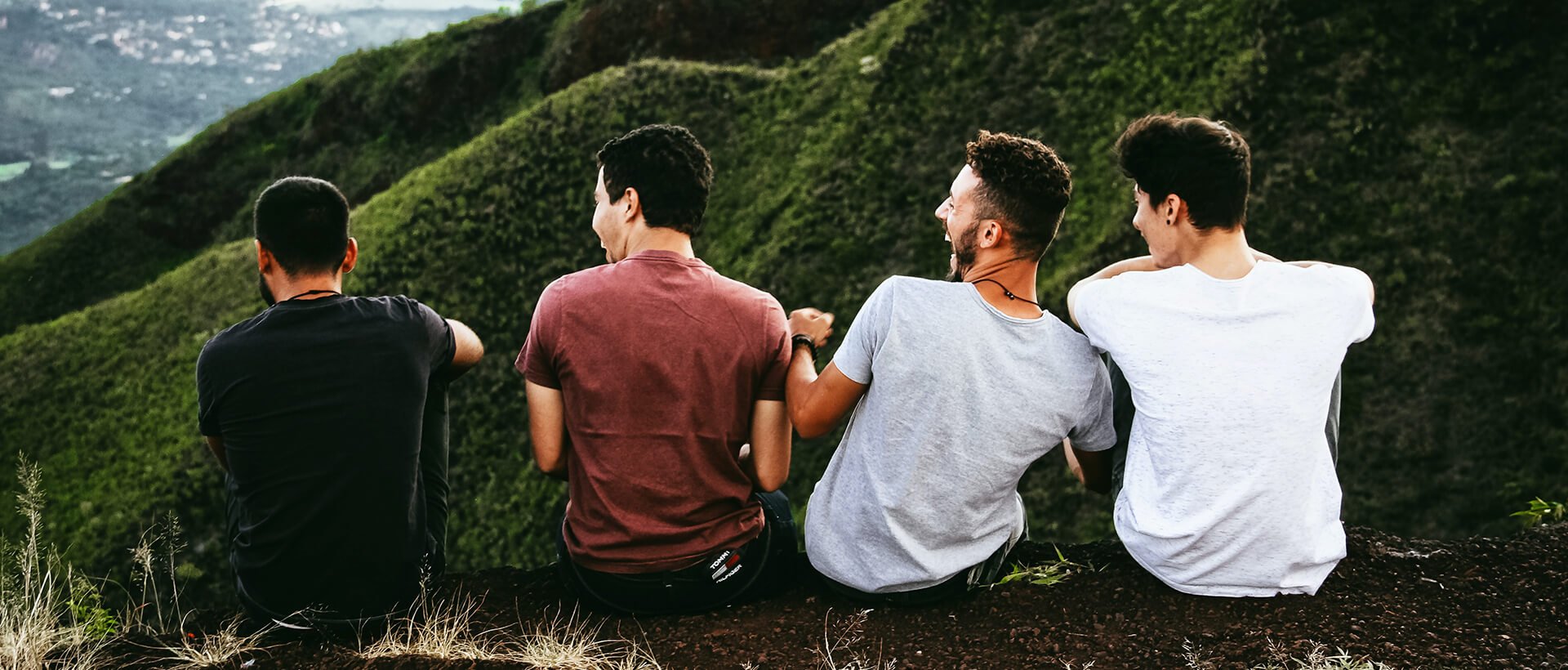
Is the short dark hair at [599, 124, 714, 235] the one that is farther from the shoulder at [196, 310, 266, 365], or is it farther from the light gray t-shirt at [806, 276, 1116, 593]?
the shoulder at [196, 310, 266, 365]

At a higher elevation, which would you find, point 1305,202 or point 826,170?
point 1305,202

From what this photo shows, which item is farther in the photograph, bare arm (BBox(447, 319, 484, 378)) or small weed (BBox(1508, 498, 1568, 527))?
small weed (BBox(1508, 498, 1568, 527))

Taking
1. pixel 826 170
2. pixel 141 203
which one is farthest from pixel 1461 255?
pixel 141 203

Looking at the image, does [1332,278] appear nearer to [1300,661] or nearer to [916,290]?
[1300,661]

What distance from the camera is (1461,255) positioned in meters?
12.2

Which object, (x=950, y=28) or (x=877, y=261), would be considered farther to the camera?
(x=950, y=28)

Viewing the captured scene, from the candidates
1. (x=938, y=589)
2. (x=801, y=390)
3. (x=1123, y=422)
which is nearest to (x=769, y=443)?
(x=801, y=390)

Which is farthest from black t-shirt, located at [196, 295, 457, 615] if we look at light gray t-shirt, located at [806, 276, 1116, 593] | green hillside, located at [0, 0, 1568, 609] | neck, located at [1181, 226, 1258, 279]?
green hillside, located at [0, 0, 1568, 609]

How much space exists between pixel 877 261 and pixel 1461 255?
770cm

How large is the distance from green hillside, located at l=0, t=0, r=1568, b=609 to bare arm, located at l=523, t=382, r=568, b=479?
912 centimetres

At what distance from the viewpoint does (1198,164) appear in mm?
3484

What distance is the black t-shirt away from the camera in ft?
11.5

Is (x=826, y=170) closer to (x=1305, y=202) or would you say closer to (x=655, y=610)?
(x=1305, y=202)

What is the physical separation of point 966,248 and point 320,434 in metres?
2.38
